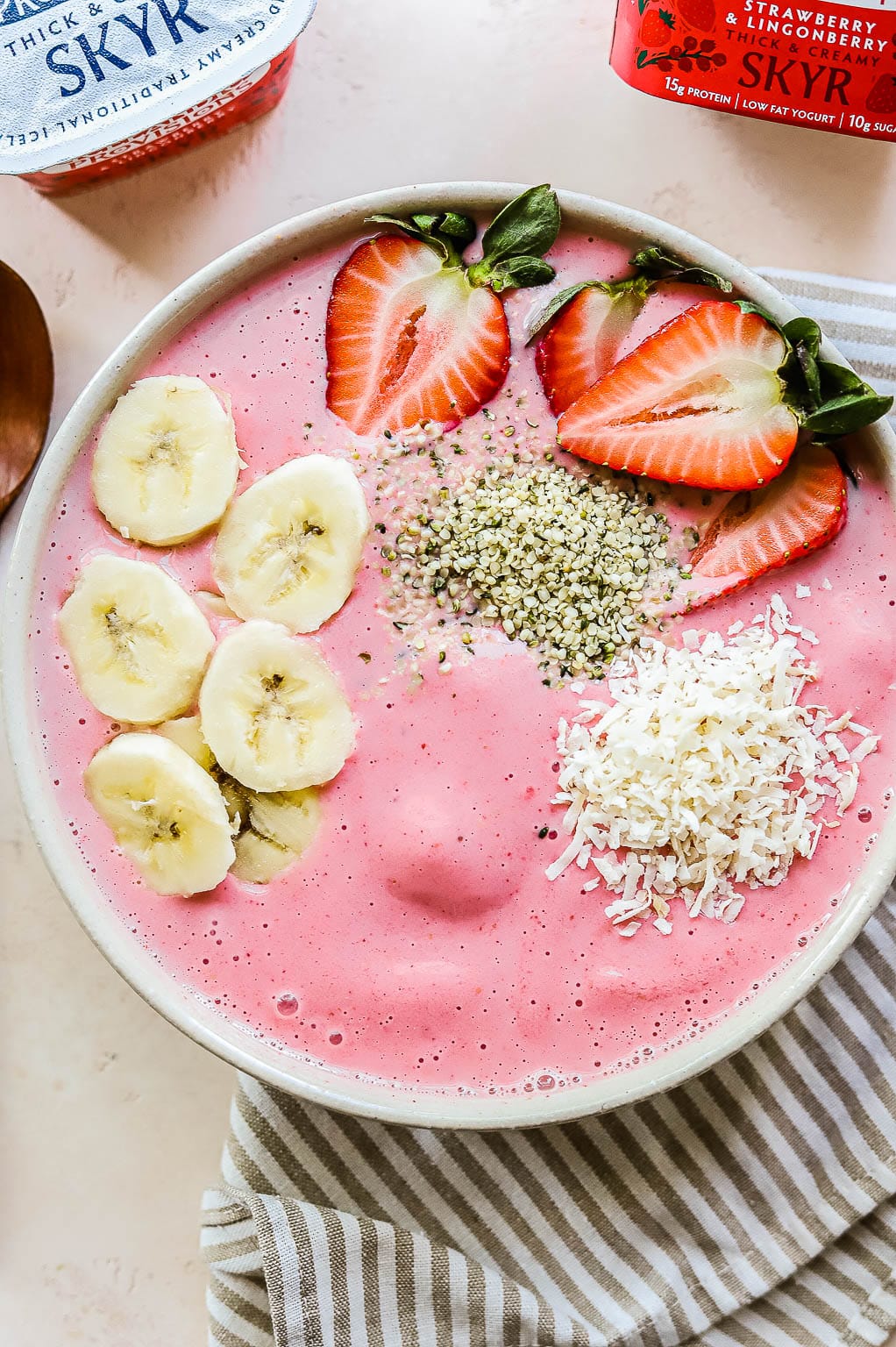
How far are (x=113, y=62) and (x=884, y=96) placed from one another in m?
0.87

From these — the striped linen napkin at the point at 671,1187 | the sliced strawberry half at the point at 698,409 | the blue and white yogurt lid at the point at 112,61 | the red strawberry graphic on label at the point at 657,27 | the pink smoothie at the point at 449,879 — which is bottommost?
the striped linen napkin at the point at 671,1187

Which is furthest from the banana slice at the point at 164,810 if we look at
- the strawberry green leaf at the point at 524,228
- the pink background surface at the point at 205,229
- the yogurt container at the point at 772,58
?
the yogurt container at the point at 772,58

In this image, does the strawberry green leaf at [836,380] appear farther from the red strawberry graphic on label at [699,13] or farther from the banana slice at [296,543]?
the banana slice at [296,543]

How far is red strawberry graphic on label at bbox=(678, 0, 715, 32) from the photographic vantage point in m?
1.36

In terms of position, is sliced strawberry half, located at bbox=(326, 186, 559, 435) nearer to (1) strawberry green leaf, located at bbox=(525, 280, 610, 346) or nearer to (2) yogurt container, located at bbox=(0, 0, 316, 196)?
(1) strawberry green leaf, located at bbox=(525, 280, 610, 346)

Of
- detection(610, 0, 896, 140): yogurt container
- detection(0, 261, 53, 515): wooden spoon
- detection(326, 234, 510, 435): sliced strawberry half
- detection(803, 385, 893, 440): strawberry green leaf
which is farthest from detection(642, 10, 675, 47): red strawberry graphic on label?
detection(0, 261, 53, 515): wooden spoon

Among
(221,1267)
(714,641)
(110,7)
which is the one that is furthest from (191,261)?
(221,1267)

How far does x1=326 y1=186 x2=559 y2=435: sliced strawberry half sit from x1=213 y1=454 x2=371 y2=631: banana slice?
0.29ft

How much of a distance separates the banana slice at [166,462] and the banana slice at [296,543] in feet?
0.13

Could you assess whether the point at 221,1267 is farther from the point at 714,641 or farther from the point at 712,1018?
the point at 714,641

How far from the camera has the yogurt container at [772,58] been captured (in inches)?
53.0

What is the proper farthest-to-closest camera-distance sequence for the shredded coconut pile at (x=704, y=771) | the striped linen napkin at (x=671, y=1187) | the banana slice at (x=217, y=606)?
1. the striped linen napkin at (x=671, y=1187)
2. the banana slice at (x=217, y=606)
3. the shredded coconut pile at (x=704, y=771)

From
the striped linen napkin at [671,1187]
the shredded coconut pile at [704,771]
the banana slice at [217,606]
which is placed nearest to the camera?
the shredded coconut pile at [704,771]

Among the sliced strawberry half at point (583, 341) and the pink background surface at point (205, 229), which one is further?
the pink background surface at point (205, 229)
